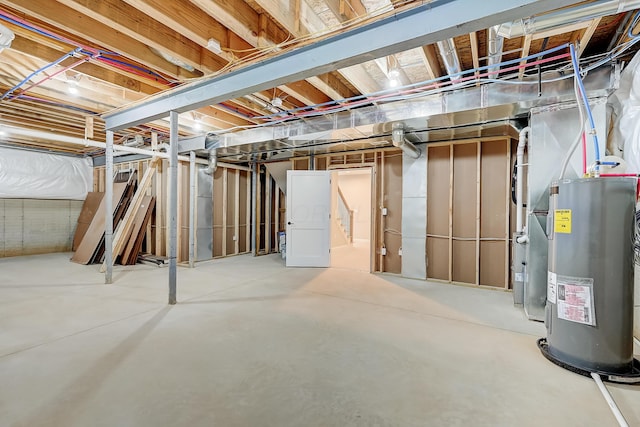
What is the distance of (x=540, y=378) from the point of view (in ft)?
6.20

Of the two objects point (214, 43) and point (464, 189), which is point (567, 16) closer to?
point (214, 43)

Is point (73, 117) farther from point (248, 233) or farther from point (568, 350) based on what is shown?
point (568, 350)

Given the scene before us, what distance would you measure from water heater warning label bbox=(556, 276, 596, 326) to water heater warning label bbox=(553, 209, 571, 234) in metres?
0.33

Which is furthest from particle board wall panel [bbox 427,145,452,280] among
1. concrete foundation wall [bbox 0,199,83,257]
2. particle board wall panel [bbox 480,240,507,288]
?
concrete foundation wall [bbox 0,199,83,257]

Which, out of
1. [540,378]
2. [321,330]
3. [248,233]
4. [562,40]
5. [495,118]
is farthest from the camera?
[248,233]

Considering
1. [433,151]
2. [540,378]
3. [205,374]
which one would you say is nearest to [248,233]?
[433,151]

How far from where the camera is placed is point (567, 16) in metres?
1.73

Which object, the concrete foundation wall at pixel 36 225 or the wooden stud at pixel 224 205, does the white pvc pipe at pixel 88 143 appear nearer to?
the wooden stud at pixel 224 205

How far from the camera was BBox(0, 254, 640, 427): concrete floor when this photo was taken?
1.55 meters

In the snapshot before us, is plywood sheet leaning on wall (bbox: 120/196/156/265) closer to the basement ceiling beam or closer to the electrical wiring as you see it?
the electrical wiring

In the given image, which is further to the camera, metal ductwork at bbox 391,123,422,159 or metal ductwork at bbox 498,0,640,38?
metal ductwork at bbox 391,123,422,159

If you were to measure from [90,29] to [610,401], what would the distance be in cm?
426

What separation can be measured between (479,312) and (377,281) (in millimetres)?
1524

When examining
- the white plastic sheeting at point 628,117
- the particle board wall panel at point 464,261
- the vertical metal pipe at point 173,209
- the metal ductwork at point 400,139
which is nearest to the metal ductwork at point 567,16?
the white plastic sheeting at point 628,117
